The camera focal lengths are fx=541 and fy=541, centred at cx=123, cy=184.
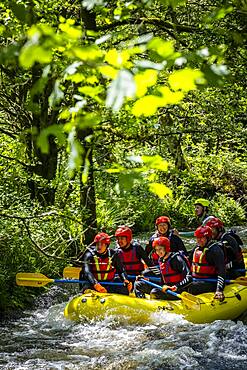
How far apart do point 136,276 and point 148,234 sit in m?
5.45

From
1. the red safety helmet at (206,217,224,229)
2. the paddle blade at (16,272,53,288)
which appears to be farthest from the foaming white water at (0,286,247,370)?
the red safety helmet at (206,217,224,229)

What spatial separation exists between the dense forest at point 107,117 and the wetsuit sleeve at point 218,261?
61.1 inches

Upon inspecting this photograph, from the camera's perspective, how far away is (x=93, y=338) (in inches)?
251

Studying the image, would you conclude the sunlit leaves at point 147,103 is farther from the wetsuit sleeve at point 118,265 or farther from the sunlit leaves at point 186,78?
the wetsuit sleeve at point 118,265

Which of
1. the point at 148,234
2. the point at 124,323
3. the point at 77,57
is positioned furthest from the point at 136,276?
the point at 77,57

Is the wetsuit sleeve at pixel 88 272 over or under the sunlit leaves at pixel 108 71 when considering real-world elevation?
under

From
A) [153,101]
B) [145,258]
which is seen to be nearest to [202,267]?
[145,258]

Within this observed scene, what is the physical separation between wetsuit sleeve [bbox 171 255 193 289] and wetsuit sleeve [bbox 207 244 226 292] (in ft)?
1.15

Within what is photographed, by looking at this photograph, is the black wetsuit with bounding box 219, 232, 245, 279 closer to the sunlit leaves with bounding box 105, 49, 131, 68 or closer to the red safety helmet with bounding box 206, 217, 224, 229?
the red safety helmet with bounding box 206, 217, 224, 229

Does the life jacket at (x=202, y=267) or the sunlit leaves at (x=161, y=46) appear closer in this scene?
the sunlit leaves at (x=161, y=46)

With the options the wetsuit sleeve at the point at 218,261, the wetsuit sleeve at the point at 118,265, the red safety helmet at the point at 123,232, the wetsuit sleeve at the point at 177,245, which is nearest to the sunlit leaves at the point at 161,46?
the wetsuit sleeve at the point at 218,261

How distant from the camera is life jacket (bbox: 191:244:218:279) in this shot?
7219 mm

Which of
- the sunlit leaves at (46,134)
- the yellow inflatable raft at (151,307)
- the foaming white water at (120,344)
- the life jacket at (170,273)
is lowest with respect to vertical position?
the foaming white water at (120,344)

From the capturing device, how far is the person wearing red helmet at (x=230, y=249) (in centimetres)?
763
